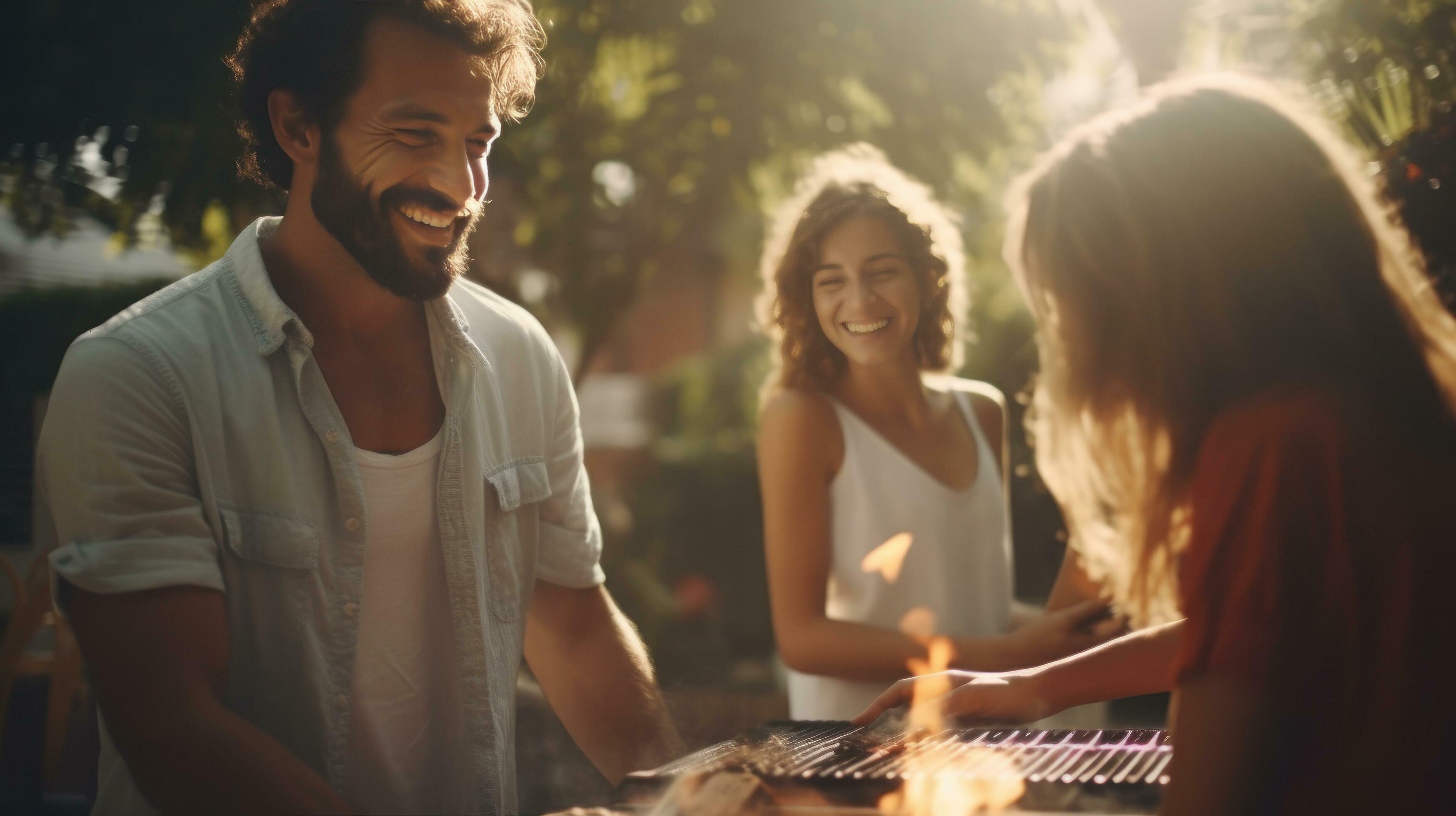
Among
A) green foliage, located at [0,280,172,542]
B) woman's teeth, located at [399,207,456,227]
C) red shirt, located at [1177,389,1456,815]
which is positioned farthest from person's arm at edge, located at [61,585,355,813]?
green foliage, located at [0,280,172,542]

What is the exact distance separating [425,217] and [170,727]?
3.21ft

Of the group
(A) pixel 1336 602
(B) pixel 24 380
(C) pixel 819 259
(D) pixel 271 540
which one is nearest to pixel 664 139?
(C) pixel 819 259

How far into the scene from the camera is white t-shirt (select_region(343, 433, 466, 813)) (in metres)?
2.03

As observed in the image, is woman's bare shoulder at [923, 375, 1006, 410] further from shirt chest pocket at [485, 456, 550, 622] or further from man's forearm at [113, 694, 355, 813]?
man's forearm at [113, 694, 355, 813]

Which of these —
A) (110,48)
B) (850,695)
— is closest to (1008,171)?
(850,695)

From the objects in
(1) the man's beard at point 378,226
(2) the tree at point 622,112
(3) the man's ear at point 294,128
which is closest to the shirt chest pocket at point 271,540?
(1) the man's beard at point 378,226

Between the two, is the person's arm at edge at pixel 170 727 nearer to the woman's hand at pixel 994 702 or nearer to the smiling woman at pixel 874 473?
the woman's hand at pixel 994 702

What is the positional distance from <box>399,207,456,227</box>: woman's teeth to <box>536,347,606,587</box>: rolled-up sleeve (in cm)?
43

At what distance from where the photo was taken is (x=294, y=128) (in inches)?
87.8

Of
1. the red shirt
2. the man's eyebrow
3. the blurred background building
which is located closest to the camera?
the red shirt

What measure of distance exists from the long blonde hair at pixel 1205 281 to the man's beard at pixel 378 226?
1116 millimetres

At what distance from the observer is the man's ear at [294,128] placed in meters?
2.20

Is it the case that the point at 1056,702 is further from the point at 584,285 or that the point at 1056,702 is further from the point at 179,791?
the point at 584,285

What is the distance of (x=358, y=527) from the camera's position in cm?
200
